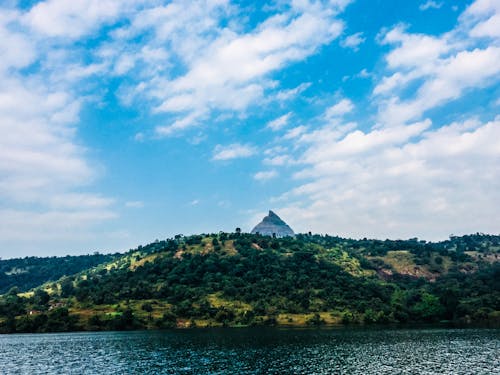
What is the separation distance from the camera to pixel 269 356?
109938 mm

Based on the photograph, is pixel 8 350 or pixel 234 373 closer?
pixel 234 373

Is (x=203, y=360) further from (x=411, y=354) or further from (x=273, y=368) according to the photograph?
(x=411, y=354)

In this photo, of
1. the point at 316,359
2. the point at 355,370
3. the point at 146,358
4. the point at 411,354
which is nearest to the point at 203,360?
the point at 146,358

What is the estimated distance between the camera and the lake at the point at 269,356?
91.4 meters

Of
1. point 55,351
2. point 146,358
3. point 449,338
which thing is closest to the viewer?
point 146,358

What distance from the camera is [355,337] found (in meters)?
156

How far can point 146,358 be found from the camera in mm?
111938

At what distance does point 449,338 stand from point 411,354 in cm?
4615

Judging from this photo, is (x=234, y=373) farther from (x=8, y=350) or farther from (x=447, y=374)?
(x=8, y=350)

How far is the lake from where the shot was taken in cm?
9138

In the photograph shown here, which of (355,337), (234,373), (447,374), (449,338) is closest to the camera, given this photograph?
(447,374)

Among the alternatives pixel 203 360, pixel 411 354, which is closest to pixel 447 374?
pixel 411 354

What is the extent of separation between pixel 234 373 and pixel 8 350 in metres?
96.3

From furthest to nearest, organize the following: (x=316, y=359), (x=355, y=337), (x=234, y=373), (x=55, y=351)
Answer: (x=355, y=337) → (x=55, y=351) → (x=316, y=359) → (x=234, y=373)
